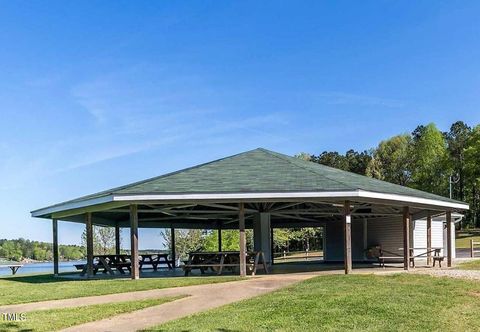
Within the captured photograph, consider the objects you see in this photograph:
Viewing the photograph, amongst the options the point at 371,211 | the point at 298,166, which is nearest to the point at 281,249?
the point at 371,211

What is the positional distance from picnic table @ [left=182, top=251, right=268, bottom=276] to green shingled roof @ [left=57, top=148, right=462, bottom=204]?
7.69 ft

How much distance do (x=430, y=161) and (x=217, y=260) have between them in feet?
140

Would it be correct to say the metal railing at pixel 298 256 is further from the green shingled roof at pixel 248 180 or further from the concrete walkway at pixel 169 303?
the concrete walkway at pixel 169 303

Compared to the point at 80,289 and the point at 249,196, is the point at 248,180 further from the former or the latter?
the point at 80,289

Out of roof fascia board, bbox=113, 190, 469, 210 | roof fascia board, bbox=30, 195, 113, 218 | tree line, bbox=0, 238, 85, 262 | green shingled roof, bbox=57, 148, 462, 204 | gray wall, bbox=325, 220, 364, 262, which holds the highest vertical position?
green shingled roof, bbox=57, 148, 462, 204

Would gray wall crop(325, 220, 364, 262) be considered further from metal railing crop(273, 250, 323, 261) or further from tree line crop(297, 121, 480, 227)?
tree line crop(297, 121, 480, 227)

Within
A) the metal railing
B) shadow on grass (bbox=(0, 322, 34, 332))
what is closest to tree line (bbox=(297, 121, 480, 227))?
the metal railing

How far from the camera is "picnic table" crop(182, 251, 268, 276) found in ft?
54.1

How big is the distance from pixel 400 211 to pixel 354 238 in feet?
13.8

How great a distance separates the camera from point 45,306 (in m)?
10.3

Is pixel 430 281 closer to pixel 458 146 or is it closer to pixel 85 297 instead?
pixel 85 297

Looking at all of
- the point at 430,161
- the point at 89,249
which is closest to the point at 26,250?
the point at 430,161

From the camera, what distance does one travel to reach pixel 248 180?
52.7 ft

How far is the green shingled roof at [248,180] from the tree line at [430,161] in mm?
36391
